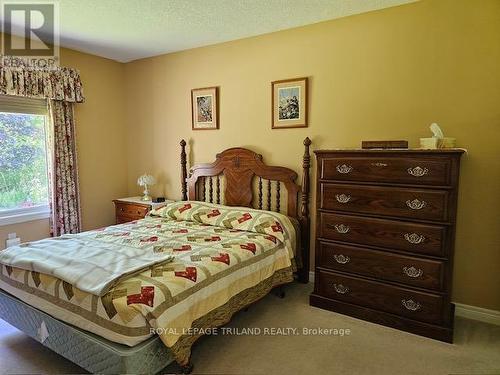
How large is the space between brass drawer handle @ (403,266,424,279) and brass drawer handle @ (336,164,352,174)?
83 cm

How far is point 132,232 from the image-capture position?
2.99 m

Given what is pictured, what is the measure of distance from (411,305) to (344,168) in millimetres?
1123

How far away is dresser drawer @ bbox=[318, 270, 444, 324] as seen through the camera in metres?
2.36

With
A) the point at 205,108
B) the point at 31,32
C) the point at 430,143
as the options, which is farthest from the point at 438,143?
the point at 31,32

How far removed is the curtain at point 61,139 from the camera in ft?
11.8

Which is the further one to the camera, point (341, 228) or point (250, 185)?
point (250, 185)

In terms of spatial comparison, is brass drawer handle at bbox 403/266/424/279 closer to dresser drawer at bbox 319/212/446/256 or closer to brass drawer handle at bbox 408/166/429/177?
dresser drawer at bbox 319/212/446/256

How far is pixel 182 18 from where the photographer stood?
301 centimetres

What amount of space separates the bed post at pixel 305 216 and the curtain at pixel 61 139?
2.74 m

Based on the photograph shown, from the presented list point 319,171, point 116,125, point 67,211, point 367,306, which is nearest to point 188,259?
point 319,171

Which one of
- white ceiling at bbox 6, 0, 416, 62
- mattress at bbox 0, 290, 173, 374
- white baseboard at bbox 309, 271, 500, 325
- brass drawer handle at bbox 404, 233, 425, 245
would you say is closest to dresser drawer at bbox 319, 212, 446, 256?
brass drawer handle at bbox 404, 233, 425, 245

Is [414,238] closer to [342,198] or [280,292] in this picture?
[342,198]

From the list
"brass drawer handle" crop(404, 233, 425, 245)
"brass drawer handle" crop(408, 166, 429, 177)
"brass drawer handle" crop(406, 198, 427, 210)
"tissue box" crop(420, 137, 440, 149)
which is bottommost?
"brass drawer handle" crop(404, 233, 425, 245)

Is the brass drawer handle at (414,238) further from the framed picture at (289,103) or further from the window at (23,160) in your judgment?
the window at (23,160)
